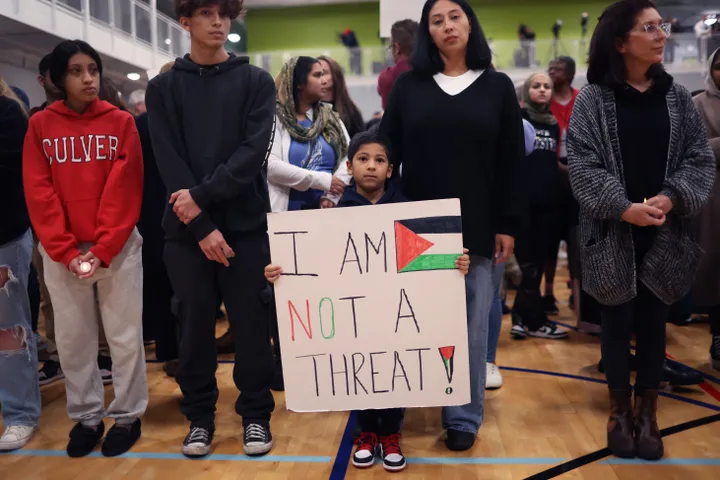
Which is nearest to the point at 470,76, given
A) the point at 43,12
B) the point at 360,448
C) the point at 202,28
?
the point at 202,28

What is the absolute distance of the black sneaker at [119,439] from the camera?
2.20m

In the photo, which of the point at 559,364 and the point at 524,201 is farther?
the point at 559,364

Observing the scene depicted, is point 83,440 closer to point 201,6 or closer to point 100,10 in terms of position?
point 201,6

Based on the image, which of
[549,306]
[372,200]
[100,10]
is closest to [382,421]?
[372,200]

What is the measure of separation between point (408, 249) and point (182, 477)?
3.50 feet

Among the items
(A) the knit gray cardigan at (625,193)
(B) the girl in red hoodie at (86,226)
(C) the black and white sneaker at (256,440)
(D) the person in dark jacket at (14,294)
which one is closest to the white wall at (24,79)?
(D) the person in dark jacket at (14,294)

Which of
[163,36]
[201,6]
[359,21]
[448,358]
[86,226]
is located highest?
[359,21]

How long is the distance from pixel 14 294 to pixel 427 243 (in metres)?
1.59

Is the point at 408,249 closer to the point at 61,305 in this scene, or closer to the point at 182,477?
the point at 182,477

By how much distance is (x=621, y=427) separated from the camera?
2.11 meters

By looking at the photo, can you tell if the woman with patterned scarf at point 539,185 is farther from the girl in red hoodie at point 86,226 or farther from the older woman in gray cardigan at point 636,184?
the girl in red hoodie at point 86,226

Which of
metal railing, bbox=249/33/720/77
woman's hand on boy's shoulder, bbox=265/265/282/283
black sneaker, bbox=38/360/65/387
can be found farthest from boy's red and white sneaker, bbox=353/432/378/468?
metal railing, bbox=249/33/720/77

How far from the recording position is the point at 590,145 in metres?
2.08

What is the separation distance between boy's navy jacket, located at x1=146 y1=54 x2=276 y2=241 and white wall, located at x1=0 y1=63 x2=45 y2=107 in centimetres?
793
